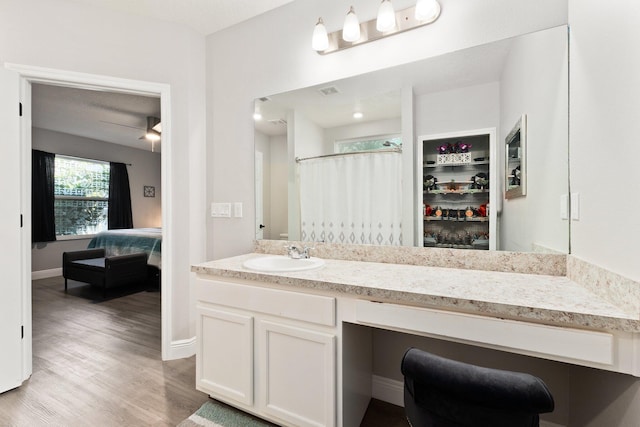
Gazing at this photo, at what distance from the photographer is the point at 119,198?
6.21 metres

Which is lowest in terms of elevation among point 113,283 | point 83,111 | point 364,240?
point 113,283

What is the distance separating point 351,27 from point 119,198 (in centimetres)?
633

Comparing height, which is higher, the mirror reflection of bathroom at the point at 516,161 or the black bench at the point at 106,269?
the mirror reflection of bathroom at the point at 516,161

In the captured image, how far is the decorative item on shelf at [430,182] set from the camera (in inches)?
65.7

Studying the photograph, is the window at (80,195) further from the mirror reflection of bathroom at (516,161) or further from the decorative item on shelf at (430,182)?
the mirror reflection of bathroom at (516,161)

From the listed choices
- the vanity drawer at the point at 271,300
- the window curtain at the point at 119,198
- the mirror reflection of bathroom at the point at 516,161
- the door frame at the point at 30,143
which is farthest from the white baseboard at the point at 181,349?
the window curtain at the point at 119,198

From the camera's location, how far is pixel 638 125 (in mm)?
860

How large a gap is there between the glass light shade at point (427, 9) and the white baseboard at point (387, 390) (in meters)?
2.11

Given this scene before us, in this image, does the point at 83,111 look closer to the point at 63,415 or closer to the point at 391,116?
the point at 63,415

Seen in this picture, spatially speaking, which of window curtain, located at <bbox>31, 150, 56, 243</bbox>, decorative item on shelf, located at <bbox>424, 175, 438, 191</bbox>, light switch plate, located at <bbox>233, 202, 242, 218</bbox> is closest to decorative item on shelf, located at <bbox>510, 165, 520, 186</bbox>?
decorative item on shelf, located at <bbox>424, 175, 438, 191</bbox>

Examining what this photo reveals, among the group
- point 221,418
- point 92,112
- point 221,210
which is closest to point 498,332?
point 221,418

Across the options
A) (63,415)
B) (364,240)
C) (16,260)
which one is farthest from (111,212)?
(364,240)

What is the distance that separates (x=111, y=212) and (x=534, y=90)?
714 centimetres

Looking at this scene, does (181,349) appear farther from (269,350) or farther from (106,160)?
(106,160)
